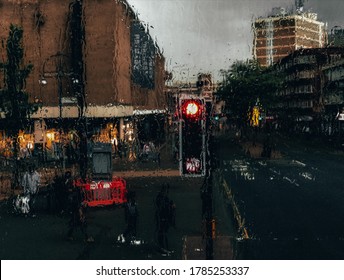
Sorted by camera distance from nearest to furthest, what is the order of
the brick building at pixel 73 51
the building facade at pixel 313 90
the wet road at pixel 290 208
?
the wet road at pixel 290 208, the brick building at pixel 73 51, the building facade at pixel 313 90

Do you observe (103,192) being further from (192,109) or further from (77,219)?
(192,109)

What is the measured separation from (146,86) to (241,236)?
57.7 m

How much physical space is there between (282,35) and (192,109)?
172342mm

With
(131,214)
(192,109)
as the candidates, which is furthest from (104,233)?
(192,109)

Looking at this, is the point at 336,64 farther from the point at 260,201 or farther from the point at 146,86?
the point at 260,201

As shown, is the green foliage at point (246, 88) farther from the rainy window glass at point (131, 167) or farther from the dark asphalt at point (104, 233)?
the dark asphalt at point (104, 233)

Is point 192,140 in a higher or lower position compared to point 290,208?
higher

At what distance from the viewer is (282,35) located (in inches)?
6781

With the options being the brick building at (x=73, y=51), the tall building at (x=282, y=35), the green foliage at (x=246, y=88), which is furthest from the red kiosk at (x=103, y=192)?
the tall building at (x=282, y=35)

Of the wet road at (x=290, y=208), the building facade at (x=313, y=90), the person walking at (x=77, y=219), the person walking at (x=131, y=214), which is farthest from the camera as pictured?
the building facade at (x=313, y=90)

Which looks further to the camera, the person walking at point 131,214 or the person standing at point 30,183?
the person standing at point 30,183

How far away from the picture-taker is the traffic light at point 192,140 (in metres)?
8.33

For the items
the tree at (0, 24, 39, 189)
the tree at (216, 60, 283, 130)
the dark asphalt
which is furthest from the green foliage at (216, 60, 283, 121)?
the dark asphalt

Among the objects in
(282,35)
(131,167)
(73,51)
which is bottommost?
(131,167)
